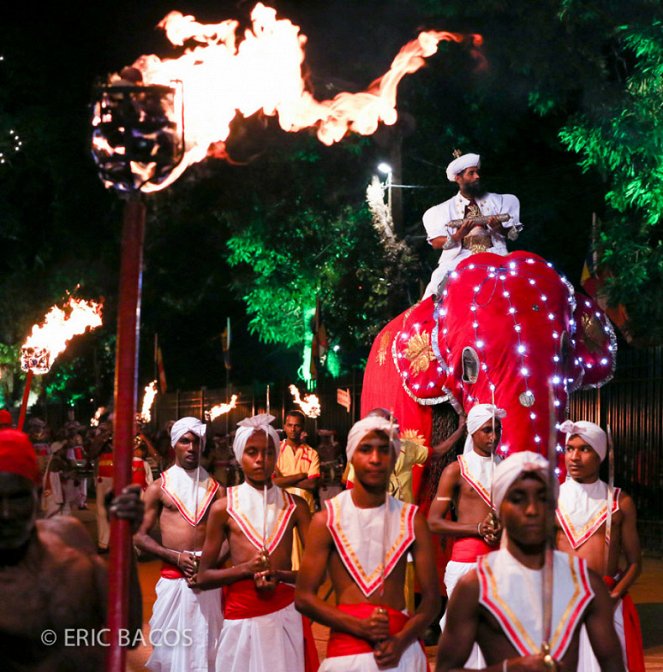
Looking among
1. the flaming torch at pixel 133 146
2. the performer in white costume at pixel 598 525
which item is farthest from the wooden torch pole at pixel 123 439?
the performer in white costume at pixel 598 525

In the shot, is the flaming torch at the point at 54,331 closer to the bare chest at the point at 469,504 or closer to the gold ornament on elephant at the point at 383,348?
the gold ornament on elephant at the point at 383,348

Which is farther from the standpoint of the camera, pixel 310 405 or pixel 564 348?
pixel 310 405

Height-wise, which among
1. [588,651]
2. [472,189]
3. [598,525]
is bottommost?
[588,651]

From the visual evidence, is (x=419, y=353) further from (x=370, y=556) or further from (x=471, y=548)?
(x=370, y=556)

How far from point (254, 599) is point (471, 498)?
1.68 meters

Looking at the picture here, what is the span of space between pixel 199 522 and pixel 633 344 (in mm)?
11762

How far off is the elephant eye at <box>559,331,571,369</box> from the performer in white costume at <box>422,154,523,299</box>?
3.74 ft

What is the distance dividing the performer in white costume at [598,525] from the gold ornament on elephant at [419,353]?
94.4 inches

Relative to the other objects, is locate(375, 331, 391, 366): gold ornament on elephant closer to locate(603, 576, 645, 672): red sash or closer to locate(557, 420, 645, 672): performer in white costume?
locate(557, 420, 645, 672): performer in white costume

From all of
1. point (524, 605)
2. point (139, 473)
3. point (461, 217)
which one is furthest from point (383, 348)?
point (524, 605)

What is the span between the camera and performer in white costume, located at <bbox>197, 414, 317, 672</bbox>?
7070 mm

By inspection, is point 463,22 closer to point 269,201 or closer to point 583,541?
point 269,201

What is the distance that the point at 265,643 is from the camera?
23.2 feet

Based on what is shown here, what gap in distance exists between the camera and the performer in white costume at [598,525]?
7246mm
